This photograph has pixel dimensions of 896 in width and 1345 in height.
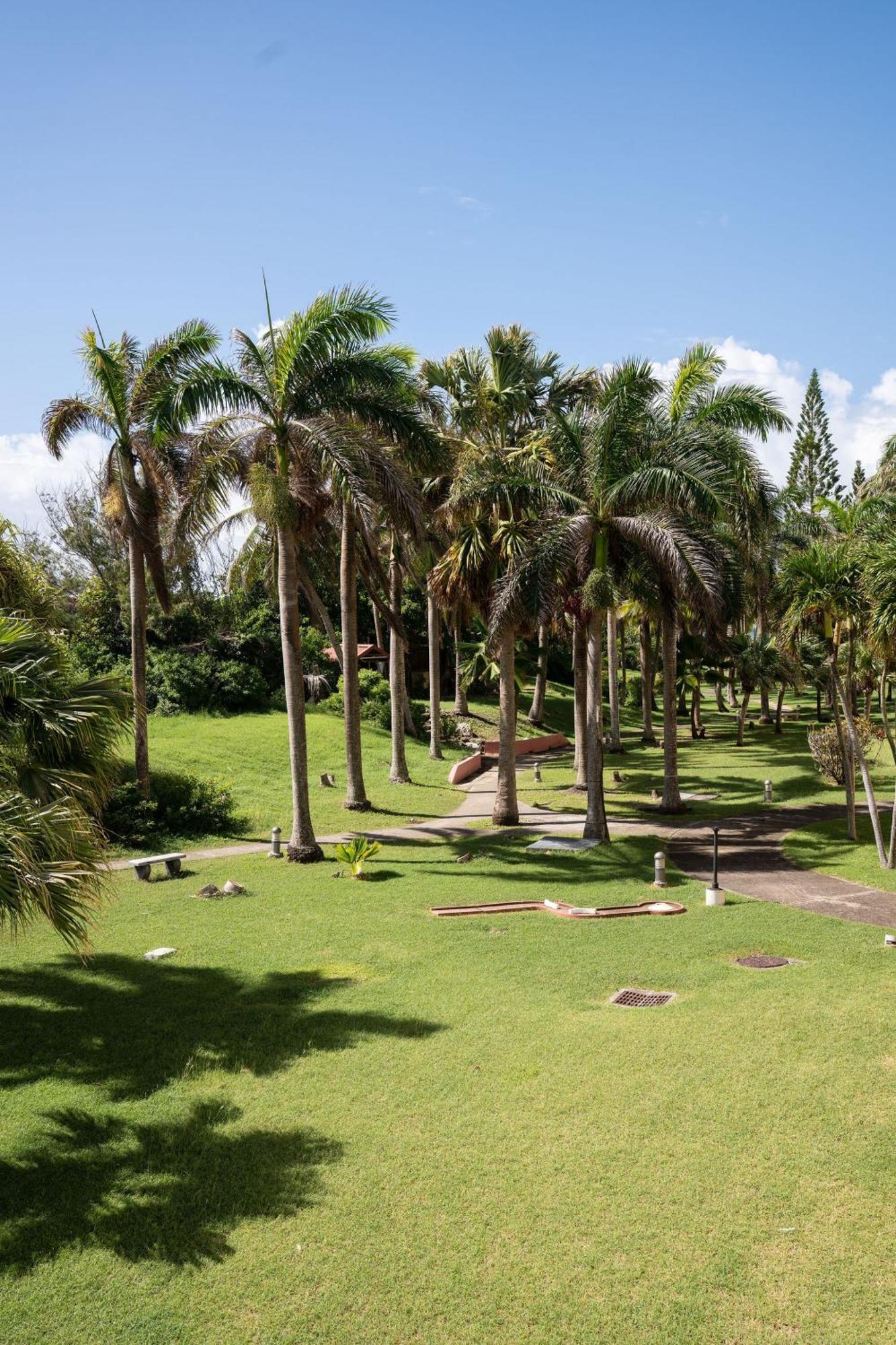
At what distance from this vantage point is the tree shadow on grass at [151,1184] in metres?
6.70

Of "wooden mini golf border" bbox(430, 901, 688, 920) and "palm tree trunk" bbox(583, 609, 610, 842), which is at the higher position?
"palm tree trunk" bbox(583, 609, 610, 842)

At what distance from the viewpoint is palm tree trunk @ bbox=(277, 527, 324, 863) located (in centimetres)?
1891

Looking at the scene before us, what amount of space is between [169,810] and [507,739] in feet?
27.5

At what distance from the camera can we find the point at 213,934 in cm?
1425

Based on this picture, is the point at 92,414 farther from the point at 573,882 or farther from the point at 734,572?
the point at 734,572

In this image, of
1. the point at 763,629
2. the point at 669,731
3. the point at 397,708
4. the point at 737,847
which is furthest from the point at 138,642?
the point at 763,629

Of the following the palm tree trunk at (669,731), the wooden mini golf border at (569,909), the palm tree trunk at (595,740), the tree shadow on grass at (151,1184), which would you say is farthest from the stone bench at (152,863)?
the palm tree trunk at (669,731)

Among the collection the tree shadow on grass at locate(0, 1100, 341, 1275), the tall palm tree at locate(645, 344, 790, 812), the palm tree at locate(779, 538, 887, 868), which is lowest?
the tree shadow on grass at locate(0, 1100, 341, 1275)

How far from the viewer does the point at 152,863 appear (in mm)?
18594

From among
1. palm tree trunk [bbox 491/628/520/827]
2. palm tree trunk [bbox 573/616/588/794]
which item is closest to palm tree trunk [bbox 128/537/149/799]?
palm tree trunk [bbox 491/628/520/827]

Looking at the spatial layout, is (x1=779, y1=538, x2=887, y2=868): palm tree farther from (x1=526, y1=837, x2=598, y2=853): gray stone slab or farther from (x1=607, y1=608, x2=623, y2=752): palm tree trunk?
(x1=607, y1=608, x2=623, y2=752): palm tree trunk

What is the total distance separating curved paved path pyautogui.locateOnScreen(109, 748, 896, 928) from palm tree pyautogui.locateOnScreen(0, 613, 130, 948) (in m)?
8.66

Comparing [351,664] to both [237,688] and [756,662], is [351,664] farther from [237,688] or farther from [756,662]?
[756,662]

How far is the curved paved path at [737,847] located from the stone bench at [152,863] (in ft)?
3.44
